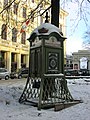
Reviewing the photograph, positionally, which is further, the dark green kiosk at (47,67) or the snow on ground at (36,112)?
the dark green kiosk at (47,67)

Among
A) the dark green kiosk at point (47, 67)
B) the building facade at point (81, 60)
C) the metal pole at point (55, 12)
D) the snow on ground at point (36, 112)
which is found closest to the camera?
the snow on ground at point (36, 112)

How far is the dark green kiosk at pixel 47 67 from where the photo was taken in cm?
981

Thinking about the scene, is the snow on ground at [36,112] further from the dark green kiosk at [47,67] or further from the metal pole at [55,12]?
the metal pole at [55,12]

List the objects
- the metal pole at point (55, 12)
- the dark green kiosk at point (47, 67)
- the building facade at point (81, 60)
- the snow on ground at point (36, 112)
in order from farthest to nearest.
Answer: the building facade at point (81, 60) < the metal pole at point (55, 12) < the dark green kiosk at point (47, 67) < the snow on ground at point (36, 112)

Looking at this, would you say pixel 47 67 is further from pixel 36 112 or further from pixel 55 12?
pixel 55 12

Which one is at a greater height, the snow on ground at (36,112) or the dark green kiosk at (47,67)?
the dark green kiosk at (47,67)

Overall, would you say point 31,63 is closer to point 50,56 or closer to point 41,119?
point 50,56

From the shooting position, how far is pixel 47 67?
10008mm

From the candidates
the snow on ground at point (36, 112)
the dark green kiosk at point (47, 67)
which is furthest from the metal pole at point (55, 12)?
the snow on ground at point (36, 112)

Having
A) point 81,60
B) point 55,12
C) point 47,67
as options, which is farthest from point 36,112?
point 81,60

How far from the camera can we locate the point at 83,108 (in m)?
9.24

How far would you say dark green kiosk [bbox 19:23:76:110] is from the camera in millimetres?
9812

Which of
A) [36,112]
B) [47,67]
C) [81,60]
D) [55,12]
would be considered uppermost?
[55,12]

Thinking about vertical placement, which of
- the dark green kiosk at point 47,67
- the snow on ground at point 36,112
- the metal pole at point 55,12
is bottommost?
the snow on ground at point 36,112
